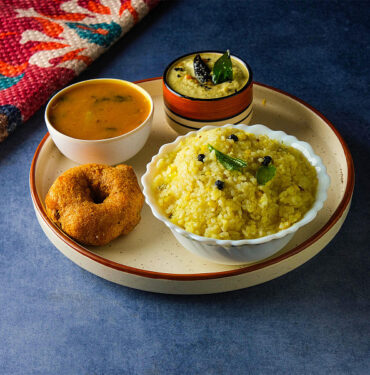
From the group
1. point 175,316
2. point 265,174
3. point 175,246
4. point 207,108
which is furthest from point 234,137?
point 175,316

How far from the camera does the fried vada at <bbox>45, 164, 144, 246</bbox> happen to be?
2945mm

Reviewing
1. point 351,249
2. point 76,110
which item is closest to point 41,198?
point 76,110

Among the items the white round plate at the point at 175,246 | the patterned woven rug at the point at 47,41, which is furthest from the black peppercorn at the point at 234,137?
the patterned woven rug at the point at 47,41

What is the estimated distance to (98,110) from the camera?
357 cm

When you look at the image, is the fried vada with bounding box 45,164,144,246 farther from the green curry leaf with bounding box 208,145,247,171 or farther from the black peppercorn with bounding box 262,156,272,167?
the black peppercorn with bounding box 262,156,272,167

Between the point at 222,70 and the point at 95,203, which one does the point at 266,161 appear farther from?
the point at 95,203

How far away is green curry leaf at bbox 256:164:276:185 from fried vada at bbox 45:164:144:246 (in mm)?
788

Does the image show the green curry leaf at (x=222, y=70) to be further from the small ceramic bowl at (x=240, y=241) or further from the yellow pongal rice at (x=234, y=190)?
the small ceramic bowl at (x=240, y=241)

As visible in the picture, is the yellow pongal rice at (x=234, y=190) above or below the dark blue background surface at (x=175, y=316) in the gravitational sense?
above

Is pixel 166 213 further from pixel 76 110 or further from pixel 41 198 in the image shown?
pixel 76 110

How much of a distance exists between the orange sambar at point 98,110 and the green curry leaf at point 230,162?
34.8 inches

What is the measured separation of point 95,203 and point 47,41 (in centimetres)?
213

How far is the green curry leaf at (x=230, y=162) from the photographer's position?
276 centimetres

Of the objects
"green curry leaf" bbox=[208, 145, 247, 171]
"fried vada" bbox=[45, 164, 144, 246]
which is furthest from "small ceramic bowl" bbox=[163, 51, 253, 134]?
"green curry leaf" bbox=[208, 145, 247, 171]
